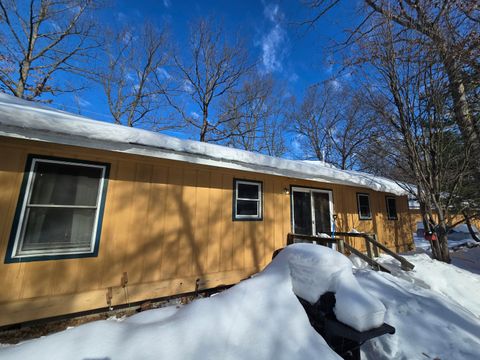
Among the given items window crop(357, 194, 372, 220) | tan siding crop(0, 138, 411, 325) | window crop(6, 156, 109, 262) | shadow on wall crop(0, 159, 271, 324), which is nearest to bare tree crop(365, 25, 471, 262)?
window crop(357, 194, 372, 220)

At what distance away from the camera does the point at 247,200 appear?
5.50 meters

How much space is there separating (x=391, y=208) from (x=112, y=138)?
1025cm

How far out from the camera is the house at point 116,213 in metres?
3.15

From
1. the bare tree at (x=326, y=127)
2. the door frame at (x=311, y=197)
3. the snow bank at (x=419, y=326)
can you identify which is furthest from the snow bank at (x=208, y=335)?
the bare tree at (x=326, y=127)

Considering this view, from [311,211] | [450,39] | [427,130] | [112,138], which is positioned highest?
[450,39]

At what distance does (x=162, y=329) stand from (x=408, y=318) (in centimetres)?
291

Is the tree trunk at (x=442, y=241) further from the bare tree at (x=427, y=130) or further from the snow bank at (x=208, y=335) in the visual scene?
the snow bank at (x=208, y=335)

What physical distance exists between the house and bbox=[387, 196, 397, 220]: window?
5.19 m

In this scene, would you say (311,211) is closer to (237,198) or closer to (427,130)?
(237,198)

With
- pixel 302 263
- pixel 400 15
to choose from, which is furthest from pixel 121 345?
pixel 400 15

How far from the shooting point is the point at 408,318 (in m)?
2.74

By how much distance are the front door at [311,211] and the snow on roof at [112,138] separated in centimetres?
112

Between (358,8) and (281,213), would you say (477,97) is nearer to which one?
(358,8)

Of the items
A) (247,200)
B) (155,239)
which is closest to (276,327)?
A: (155,239)
